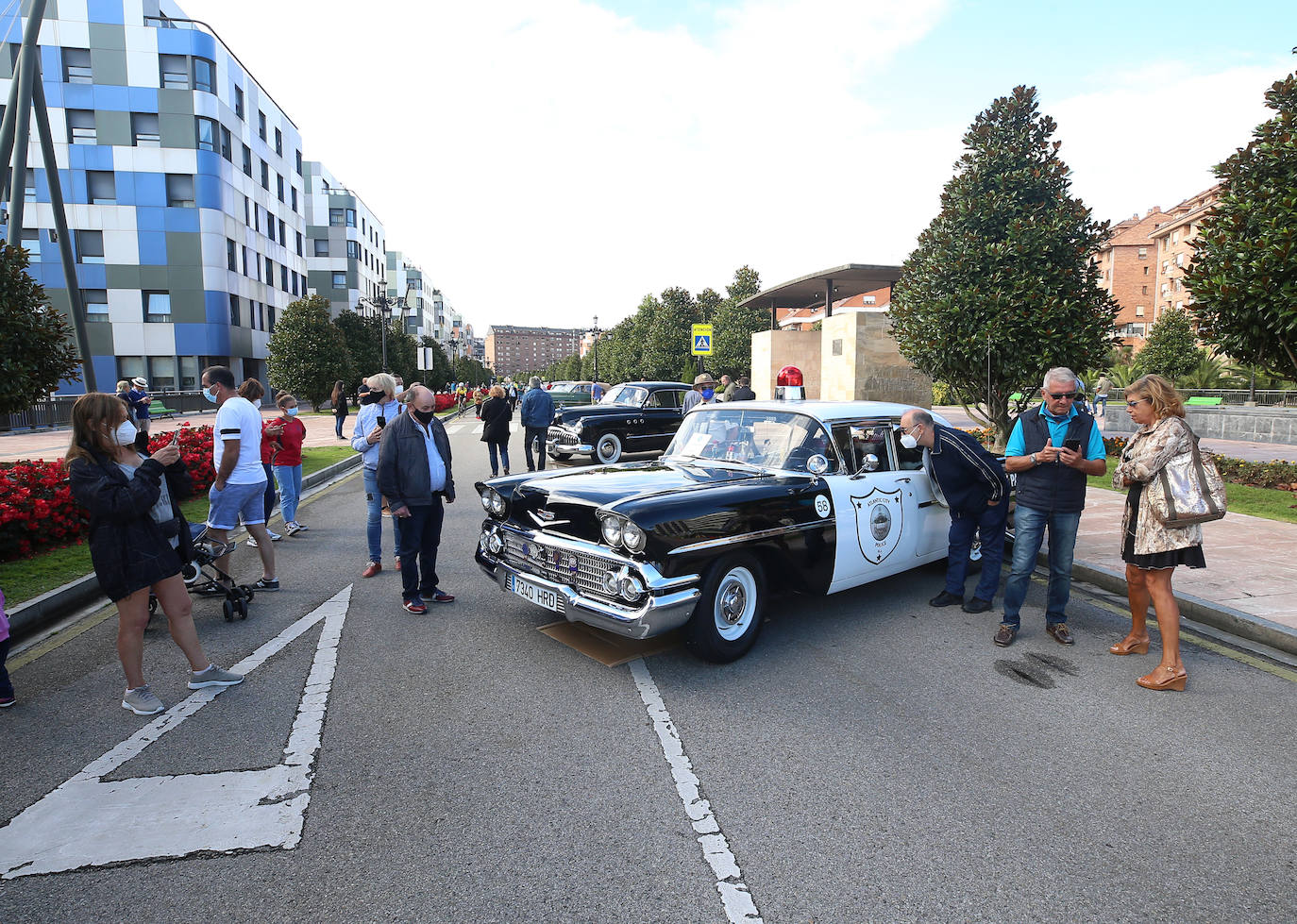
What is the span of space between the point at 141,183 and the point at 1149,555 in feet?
149

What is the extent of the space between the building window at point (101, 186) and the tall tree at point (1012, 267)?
132 feet

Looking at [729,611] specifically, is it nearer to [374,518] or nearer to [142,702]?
[142,702]

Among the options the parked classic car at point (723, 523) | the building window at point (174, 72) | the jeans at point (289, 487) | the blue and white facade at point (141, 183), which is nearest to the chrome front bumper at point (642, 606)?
the parked classic car at point (723, 523)

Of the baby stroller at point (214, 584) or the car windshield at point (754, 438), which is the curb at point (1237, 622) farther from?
the baby stroller at point (214, 584)

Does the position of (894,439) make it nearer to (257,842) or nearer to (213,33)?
(257,842)

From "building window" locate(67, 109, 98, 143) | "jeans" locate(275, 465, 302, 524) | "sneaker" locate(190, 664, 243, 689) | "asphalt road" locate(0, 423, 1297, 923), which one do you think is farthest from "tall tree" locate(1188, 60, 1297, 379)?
"building window" locate(67, 109, 98, 143)

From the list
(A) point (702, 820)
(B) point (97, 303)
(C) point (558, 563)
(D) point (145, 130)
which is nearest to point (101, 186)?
(D) point (145, 130)

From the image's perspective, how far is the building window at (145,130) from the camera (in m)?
36.7

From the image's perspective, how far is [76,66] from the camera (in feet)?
117

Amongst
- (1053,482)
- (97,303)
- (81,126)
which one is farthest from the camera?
(97,303)

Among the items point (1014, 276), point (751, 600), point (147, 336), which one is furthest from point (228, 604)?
point (147, 336)

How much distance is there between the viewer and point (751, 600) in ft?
15.7

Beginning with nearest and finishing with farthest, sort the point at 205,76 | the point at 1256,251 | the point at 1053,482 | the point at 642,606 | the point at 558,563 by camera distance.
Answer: the point at 642,606 → the point at 558,563 → the point at 1053,482 → the point at 1256,251 → the point at 205,76

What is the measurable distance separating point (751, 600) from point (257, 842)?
2953 mm
